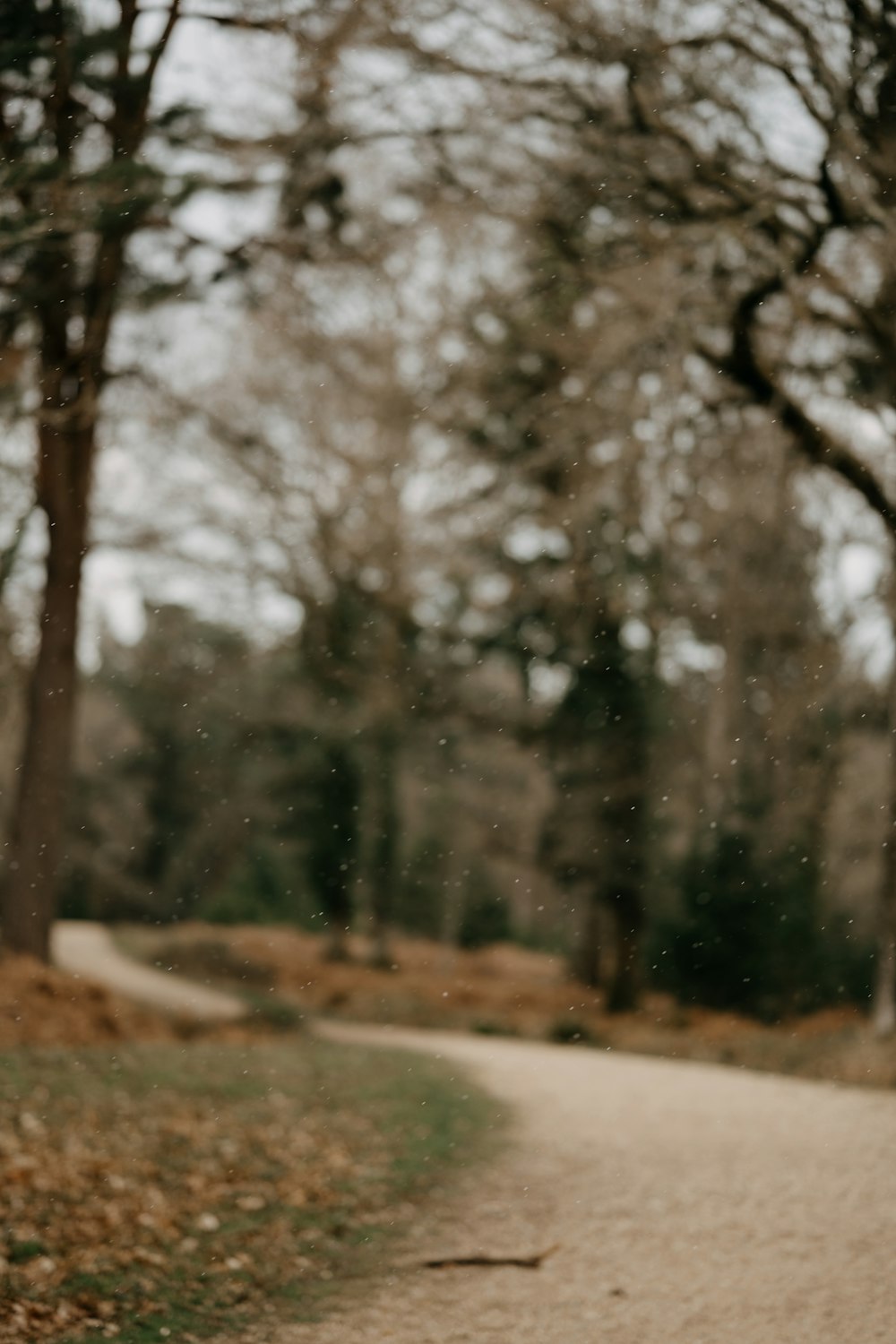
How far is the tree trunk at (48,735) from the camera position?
13.5 m

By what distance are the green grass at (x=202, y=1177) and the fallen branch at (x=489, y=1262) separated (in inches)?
14.4

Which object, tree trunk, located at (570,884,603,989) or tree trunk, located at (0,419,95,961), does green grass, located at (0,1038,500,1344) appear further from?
tree trunk, located at (570,884,603,989)

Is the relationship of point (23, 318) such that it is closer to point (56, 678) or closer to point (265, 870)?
point (56, 678)

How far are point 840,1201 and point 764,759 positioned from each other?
1513cm

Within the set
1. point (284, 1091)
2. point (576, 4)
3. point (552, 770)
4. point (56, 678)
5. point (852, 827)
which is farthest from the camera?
point (852, 827)

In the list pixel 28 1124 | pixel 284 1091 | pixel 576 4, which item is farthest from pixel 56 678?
pixel 576 4

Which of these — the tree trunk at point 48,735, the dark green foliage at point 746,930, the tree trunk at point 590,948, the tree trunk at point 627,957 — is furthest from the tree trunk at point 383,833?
the tree trunk at point 48,735

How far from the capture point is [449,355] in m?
17.2

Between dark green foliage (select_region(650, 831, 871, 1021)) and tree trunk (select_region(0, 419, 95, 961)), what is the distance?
11.2 m

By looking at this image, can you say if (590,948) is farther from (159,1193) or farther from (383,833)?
(159,1193)

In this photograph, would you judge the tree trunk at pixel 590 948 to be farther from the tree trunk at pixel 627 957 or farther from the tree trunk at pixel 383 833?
the tree trunk at pixel 383 833

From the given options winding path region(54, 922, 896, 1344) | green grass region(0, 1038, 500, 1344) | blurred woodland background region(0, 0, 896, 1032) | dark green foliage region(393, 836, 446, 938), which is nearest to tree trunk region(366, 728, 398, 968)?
blurred woodland background region(0, 0, 896, 1032)

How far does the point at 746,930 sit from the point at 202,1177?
14486 mm

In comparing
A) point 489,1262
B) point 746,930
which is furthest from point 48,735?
point 746,930
